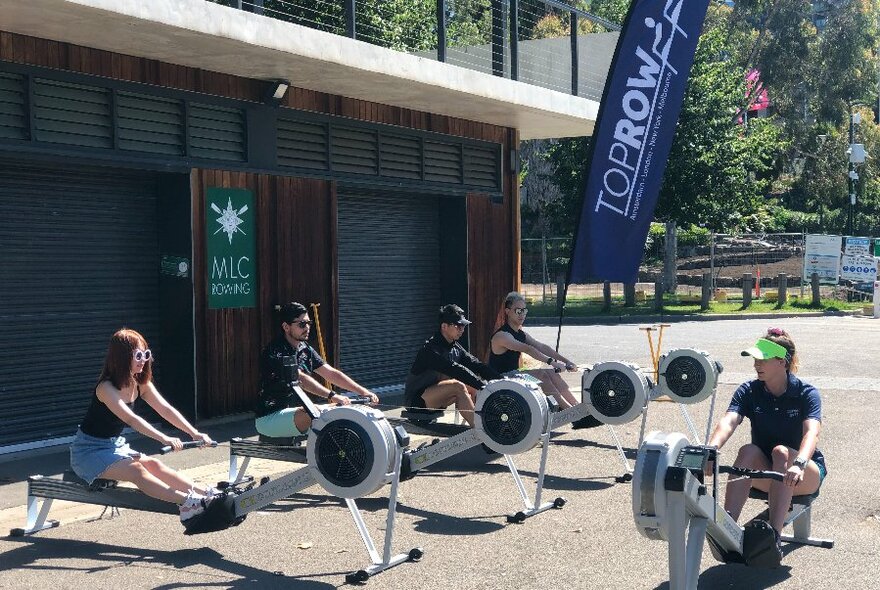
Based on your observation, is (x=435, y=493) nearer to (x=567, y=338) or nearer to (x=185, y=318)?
(x=185, y=318)

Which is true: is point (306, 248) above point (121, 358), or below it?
above

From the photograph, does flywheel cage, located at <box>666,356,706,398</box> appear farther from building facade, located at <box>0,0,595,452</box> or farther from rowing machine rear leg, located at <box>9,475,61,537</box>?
rowing machine rear leg, located at <box>9,475,61,537</box>

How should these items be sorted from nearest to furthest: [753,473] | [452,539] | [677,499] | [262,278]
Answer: [677,499], [753,473], [452,539], [262,278]

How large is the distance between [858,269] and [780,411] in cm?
2861

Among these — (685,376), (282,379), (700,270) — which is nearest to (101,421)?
(282,379)

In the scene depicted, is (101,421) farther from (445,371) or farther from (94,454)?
(445,371)

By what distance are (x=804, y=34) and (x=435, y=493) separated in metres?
52.1

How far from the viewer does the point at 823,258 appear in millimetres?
34094

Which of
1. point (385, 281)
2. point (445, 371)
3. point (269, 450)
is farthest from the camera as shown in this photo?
point (385, 281)

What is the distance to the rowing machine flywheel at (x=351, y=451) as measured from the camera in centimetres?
635

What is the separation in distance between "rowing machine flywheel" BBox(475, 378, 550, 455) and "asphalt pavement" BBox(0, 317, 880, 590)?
1.75 ft

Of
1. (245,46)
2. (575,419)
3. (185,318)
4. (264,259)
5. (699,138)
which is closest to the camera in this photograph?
(575,419)

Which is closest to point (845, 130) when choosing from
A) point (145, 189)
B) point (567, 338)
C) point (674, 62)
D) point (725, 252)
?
point (725, 252)

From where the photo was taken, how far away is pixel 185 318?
11.8 meters
